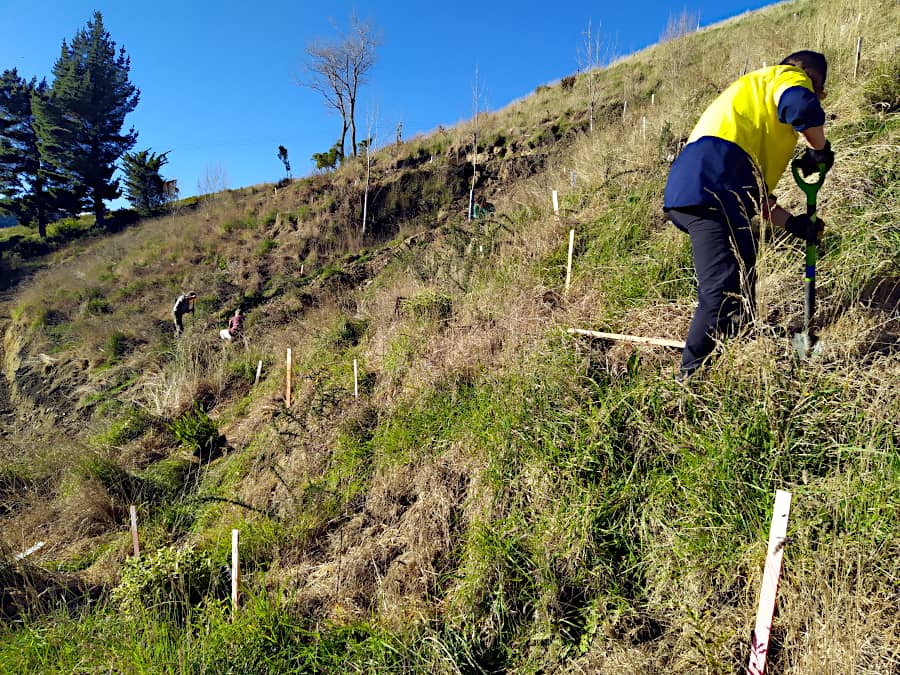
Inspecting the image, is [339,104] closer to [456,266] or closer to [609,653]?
[456,266]

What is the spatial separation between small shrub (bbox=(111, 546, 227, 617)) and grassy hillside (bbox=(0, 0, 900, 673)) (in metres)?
0.02

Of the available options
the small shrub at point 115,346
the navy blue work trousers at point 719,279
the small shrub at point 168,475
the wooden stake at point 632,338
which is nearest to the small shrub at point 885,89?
the navy blue work trousers at point 719,279

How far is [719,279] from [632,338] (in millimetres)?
666

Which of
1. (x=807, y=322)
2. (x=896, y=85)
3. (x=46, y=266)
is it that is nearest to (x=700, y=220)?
(x=807, y=322)

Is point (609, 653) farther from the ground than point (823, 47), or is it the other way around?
point (823, 47)

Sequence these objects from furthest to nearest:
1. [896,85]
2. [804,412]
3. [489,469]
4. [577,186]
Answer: [577,186], [896,85], [489,469], [804,412]

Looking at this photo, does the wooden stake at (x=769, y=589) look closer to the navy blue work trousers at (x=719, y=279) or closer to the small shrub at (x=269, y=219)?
the navy blue work trousers at (x=719, y=279)

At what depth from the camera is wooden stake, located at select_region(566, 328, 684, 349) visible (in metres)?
2.73

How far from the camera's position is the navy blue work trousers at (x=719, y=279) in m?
2.39

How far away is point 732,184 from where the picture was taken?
7.81ft

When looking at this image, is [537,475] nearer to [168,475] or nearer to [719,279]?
[719,279]

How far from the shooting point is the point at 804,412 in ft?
6.85

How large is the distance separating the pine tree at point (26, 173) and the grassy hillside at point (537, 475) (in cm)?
3295

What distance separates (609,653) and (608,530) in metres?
0.52
